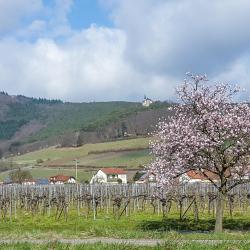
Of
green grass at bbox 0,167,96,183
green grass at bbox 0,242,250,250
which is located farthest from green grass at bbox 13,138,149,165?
green grass at bbox 0,242,250,250

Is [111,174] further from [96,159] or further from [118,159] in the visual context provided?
[96,159]

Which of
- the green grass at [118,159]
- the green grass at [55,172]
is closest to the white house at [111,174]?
the green grass at [55,172]

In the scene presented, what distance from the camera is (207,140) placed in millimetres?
25703

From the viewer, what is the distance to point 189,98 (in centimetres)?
2727

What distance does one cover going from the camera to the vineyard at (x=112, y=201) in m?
52.7

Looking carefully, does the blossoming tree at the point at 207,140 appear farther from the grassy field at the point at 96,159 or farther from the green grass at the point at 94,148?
the green grass at the point at 94,148

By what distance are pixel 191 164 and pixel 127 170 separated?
12542 centimetres

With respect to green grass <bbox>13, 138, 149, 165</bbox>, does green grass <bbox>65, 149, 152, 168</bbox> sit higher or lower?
lower

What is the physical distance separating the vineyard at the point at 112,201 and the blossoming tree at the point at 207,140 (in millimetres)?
21023

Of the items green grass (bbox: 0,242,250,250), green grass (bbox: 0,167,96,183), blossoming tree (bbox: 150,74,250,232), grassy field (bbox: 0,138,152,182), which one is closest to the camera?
green grass (bbox: 0,242,250,250)

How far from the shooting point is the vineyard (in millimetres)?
52719

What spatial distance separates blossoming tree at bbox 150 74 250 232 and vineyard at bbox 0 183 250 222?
69.0 feet

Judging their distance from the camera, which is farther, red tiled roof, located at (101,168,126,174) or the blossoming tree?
red tiled roof, located at (101,168,126,174)

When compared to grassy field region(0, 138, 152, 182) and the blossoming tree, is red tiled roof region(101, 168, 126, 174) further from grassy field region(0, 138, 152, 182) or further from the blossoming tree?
Result: the blossoming tree
